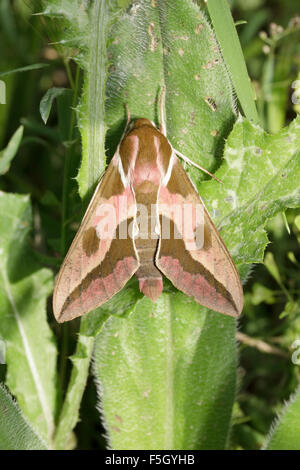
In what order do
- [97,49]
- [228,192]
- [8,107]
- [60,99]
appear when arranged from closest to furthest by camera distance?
[97,49] → [228,192] → [60,99] → [8,107]

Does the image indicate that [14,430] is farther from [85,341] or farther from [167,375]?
[167,375]

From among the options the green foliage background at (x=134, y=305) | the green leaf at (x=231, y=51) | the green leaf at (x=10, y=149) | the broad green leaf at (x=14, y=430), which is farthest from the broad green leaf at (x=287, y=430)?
the green leaf at (x=10, y=149)

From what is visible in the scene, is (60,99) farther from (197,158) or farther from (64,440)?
(64,440)

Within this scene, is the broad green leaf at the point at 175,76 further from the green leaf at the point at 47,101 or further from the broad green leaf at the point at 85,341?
the broad green leaf at the point at 85,341

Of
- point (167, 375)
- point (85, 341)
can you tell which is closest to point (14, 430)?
point (85, 341)

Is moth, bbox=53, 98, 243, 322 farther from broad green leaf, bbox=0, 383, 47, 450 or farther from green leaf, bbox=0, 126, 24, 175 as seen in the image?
green leaf, bbox=0, 126, 24, 175
